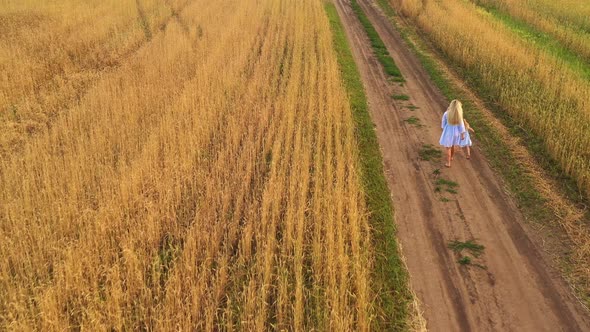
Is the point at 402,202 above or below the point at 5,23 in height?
below

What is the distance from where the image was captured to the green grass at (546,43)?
16.8 metres

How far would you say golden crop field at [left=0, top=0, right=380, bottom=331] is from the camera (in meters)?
6.20

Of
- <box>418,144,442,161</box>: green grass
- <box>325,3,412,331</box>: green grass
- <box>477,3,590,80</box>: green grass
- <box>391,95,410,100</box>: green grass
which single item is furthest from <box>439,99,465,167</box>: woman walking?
<box>477,3,590,80</box>: green grass

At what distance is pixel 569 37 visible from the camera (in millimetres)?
20141

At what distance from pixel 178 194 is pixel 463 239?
555 cm

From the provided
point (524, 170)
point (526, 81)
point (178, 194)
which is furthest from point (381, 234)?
point (526, 81)

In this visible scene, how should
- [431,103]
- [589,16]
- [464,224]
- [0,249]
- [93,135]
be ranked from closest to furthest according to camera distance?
1. [0,249]
2. [464,224]
3. [93,135]
4. [431,103]
5. [589,16]

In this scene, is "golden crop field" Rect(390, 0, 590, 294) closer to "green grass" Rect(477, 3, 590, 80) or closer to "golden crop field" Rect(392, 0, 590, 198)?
"golden crop field" Rect(392, 0, 590, 198)

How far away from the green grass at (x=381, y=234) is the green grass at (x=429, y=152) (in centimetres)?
114

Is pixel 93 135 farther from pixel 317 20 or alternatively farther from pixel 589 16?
pixel 589 16

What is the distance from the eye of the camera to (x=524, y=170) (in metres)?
10.5

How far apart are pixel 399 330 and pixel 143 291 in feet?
12.4

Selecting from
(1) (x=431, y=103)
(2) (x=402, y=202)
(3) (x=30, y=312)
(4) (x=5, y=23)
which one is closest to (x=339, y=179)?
(2) (x=402, y=202)

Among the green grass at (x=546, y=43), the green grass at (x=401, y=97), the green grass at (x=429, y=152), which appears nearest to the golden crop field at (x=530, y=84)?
the green grass at (x=546, y=43)
